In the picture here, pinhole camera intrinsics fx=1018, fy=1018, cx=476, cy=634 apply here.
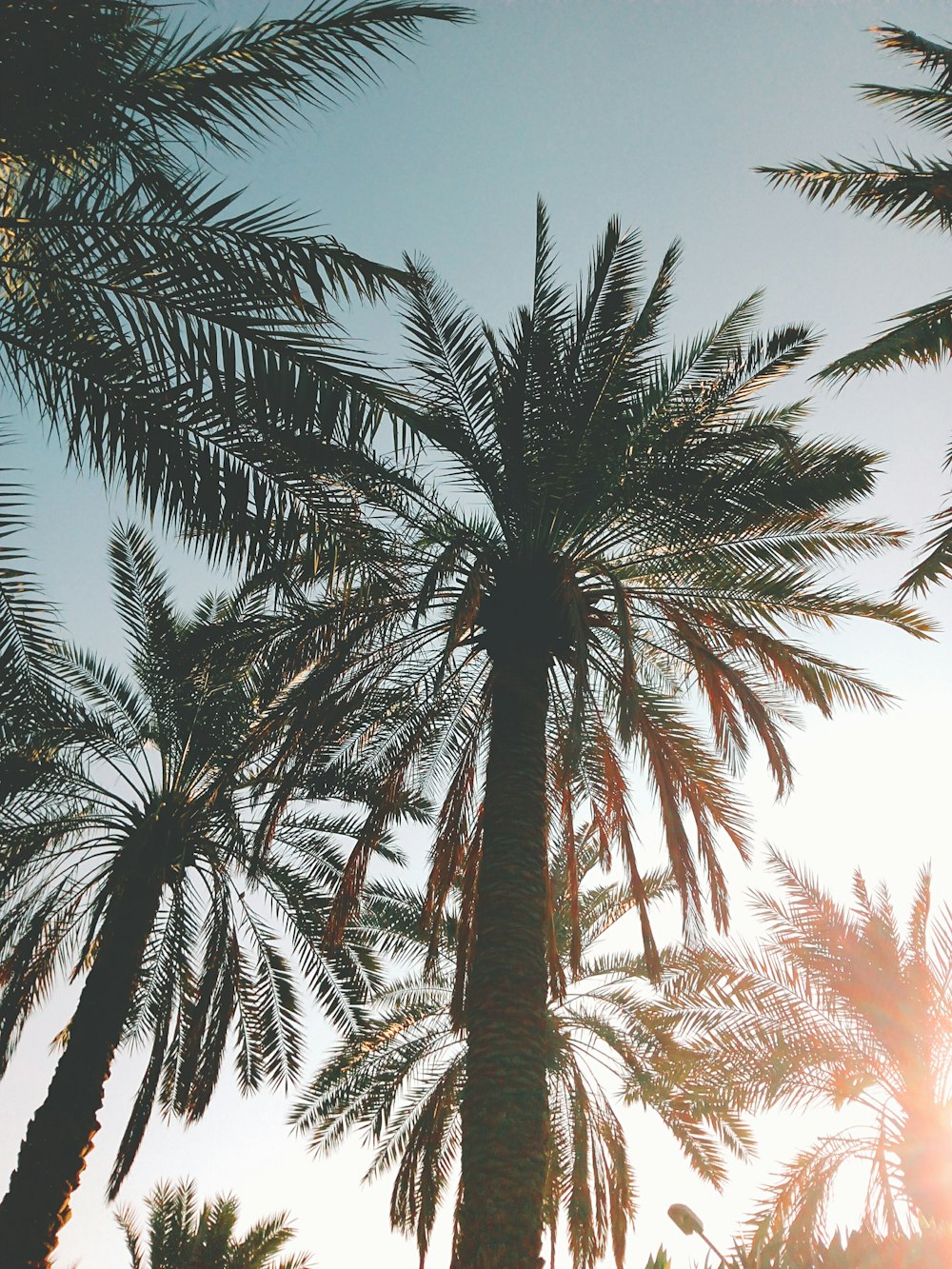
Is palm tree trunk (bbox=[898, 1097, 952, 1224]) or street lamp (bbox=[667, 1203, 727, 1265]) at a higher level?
palm tree trunk (bbox=[898, 1097, 952, 1224])

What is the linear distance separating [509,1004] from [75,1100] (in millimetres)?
5025

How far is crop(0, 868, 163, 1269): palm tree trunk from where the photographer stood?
8.88m

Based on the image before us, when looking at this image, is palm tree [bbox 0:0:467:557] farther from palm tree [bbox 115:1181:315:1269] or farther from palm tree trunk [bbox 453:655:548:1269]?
palm tree [bbox 115:1181:315:1269]

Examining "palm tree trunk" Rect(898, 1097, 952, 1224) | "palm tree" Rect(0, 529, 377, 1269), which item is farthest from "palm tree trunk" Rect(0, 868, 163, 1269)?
"palm tree trunk" Rect(898, 1097, 952, 1224)

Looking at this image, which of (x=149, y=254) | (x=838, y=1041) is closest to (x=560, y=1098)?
(x=838, y=1041)

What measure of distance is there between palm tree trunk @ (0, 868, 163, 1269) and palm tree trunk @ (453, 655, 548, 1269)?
4448 millimetres

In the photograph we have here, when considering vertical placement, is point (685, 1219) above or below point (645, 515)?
below

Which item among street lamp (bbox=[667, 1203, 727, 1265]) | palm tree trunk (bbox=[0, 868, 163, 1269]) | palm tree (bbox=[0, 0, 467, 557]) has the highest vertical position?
palm tree (bbox=[0, 0, 467, 557])

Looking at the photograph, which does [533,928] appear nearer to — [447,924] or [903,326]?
[903,326]

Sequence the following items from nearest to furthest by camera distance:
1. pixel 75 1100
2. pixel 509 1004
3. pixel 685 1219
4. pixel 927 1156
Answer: pixel 685 1219 → pixel 509 1004 → pixel 75 1100 → pixel 927 1156

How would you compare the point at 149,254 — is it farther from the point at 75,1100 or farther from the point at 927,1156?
the point at 927,1156

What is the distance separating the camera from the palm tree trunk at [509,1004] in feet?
20.2

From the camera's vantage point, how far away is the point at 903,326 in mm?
7422

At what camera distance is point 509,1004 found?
696 cm
